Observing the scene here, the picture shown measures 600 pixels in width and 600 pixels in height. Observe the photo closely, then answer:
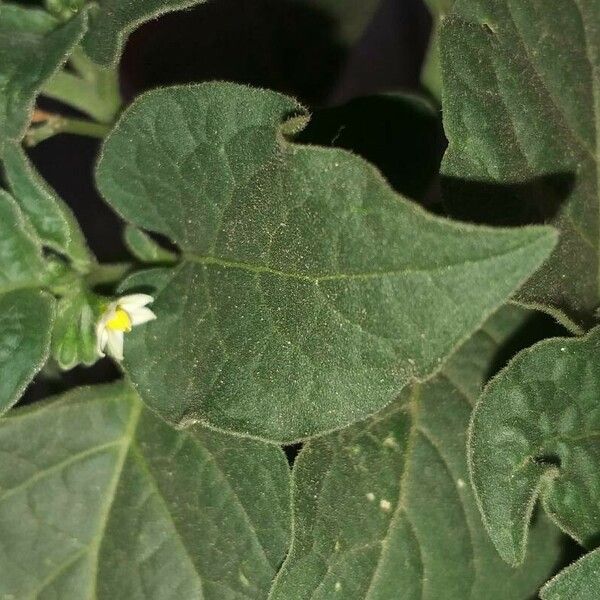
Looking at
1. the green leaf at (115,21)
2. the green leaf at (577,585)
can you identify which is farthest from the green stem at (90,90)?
the green leaf at (577,585)

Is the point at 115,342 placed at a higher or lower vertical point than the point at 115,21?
lower

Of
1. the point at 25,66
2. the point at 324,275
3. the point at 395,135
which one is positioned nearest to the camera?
the point at 324,275

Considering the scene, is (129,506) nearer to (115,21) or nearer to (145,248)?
(145,248)

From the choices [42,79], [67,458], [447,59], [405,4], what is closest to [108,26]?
[42,79]

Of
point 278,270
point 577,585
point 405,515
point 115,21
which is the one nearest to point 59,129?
point 115,21

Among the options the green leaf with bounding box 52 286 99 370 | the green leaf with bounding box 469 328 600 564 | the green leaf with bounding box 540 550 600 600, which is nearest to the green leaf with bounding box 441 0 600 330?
the green leaf with bounding box 469 328 600 564

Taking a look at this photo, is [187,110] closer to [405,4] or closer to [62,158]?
[62,158]

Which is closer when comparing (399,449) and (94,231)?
(399,449)
